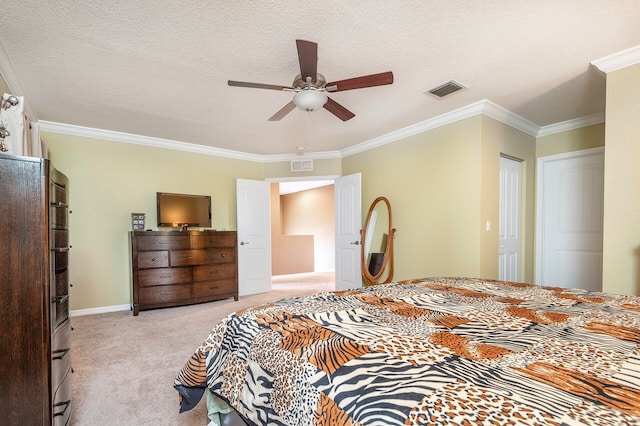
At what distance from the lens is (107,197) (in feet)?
13.6

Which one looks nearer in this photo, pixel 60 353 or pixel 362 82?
pixel 60 353

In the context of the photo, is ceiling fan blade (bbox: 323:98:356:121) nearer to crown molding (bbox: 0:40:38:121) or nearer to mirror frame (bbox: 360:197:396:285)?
mirror frame (bbox: 360:197:396:285)

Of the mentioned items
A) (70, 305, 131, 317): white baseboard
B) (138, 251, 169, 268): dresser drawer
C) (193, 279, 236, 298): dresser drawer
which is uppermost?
(138, 251, 169, 268): dresser drawer

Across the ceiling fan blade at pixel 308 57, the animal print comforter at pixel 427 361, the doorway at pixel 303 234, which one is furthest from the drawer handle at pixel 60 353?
the doorway at pixel 303 234

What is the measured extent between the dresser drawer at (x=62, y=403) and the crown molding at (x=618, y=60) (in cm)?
413

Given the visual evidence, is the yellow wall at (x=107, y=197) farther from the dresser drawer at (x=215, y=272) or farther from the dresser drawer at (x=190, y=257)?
the dresser drawer at (x=215, y=272)

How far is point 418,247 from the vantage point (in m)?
3.92

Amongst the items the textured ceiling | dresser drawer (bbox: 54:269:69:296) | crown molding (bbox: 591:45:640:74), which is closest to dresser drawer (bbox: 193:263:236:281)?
the textured ceiling

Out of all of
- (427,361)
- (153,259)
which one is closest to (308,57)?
(427,361)

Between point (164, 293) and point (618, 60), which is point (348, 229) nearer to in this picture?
point (164, 293)

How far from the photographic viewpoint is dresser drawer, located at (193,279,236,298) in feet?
14.2

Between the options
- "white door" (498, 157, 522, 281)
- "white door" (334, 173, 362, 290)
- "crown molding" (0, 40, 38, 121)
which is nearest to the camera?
"crown molding" (0, 40, 38, 121)

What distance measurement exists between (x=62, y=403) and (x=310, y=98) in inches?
93.1

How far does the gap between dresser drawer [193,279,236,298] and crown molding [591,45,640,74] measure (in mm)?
4748
